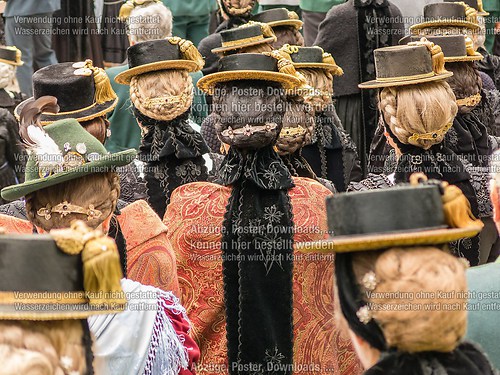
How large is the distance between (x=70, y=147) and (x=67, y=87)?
72.3 inches

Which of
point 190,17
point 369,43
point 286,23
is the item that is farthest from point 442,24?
point 190,17

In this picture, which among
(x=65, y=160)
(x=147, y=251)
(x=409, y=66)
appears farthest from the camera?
(x=409, y=66)

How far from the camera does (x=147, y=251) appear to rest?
413 cm

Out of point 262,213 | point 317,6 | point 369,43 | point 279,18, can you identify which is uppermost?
point 317,6

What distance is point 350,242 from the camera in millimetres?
2504

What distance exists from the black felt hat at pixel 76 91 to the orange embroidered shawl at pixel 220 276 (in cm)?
120

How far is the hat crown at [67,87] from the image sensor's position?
5461mm

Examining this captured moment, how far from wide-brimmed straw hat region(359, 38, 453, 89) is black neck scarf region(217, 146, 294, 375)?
867 mm

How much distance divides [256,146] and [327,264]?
57cm

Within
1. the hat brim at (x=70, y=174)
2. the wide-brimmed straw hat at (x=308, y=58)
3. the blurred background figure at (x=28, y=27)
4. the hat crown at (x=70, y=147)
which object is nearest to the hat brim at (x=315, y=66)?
the wide-brimmed straw hat at (x=308, y=58)

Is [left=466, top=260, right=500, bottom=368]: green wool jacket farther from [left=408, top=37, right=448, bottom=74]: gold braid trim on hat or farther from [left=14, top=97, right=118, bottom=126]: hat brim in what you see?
[left=14, top=97, right=118, bottom=126]: hat brim

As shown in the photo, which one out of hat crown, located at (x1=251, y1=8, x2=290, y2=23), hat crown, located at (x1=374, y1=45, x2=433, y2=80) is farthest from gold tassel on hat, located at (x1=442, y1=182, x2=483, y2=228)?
hat crown, located at (x1=251, y1=8, x2=290, y2=23)

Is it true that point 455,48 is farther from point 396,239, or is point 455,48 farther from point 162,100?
point 396,239

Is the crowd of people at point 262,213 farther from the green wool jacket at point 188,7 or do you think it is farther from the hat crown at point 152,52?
the green wool jacket at point 188,7
